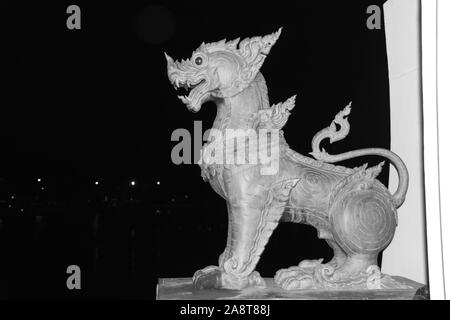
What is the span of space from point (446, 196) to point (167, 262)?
245 centimetres

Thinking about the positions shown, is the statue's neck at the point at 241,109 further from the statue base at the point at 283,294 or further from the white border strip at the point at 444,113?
the white border strip at the point at 444,113

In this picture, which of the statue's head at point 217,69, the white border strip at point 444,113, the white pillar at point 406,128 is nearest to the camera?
the white border strip at point 444,113

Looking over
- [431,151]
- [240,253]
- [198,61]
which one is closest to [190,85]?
[198,61]

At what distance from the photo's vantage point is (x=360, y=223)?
77.8 inches

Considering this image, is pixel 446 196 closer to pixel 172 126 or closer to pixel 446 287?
pixel 446 287

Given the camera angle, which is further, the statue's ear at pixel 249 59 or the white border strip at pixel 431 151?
the statue's ear at pixel 249 59

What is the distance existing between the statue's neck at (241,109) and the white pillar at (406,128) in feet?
2.90

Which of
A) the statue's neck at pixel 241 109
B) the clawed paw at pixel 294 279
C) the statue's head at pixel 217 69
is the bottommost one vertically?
the clawed paw at pixel 294 279

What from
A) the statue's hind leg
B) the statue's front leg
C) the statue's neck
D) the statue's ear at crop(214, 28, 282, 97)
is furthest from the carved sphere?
the statue's ear at crop(214, 28, 282, 97)

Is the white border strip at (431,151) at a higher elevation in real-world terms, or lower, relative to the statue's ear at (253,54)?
lower

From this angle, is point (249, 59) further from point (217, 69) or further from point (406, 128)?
point (406, 128)

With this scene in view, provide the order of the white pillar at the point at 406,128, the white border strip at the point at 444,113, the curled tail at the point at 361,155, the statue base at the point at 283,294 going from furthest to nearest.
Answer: the white pillar at the point at 406,128, the curled tail at the point at 361,155, the statue base at the point at 283,294, the white border strip at the point at 444,113

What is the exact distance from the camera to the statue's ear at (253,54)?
6.56 ft

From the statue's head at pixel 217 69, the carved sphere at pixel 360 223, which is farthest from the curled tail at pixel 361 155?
the statue's head at pixel 217 69
